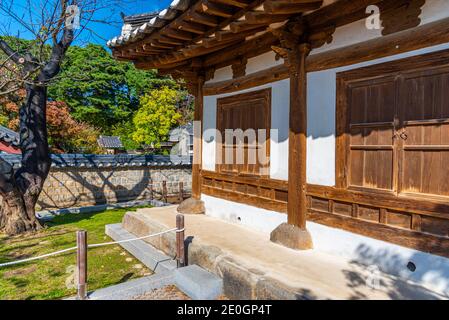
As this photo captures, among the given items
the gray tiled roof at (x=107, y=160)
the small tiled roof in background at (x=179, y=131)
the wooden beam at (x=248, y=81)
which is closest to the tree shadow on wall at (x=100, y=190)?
the gray tiled roof at (x=107, y=160)

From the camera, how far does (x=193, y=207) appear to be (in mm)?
6441

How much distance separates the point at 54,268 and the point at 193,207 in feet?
9.17

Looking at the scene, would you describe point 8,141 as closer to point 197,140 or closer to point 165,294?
point 197,140

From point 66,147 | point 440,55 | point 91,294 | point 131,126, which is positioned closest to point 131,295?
point 91,294

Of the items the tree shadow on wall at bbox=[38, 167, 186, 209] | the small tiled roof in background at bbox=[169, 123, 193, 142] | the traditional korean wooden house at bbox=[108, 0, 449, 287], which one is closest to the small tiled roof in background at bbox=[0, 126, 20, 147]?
the tree shadow on wall at bbox=[38, 167, 186, 209]

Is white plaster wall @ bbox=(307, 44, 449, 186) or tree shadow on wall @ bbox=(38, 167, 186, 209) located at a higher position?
white plaster wall @ bbox=(307, 44, 449, 186)

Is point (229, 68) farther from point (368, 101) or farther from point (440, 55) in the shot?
point (440, 55)

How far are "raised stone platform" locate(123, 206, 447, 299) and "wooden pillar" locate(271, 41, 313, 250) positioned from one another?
219 mm

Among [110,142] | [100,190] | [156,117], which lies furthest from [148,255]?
[110,142]

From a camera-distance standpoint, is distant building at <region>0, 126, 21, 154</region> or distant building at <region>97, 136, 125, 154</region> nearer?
distant building at <region>0, 126, 21, 154</region>

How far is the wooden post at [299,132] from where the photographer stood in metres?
4.14

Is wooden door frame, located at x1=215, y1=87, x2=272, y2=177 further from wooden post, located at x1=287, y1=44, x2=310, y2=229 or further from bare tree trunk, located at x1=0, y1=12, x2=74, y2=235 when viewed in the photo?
bare tree trunk, located at x1=0, y1=12, x2=74, y2=235

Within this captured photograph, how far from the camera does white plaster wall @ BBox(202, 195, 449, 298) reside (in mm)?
2943

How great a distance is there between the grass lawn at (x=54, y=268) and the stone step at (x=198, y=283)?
37.6 inches
